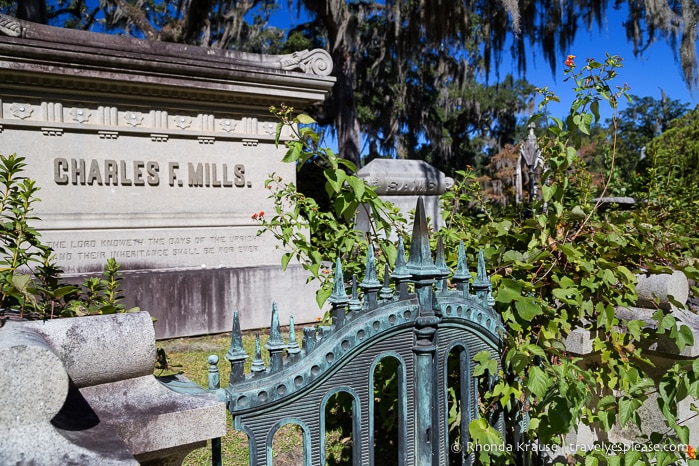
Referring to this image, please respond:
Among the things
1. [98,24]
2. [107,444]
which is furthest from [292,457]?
[98,24]

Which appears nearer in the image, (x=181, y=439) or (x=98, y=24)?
(x=181, y=439)

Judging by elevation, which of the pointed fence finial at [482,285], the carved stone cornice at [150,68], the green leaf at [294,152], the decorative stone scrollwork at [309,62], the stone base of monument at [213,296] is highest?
the decorative stone scrollwork at [309,62]

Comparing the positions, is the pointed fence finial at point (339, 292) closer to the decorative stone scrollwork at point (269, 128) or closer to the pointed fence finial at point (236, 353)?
the pointed fence finial at point (236, 353)

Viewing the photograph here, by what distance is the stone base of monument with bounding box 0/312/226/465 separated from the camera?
1149mm

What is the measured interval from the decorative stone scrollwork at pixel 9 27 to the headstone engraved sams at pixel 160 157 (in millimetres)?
20

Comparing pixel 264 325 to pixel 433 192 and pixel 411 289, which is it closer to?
pixel 433 192

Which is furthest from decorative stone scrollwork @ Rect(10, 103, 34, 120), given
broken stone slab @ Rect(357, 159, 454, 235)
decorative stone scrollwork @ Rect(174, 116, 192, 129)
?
broken stone slab @ Rect(357, 159, 454, 235)

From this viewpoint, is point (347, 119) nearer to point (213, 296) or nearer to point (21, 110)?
point (213, 296)

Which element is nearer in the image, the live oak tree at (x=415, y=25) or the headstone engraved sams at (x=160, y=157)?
the headstone engraved sams at (x=160, y=157)

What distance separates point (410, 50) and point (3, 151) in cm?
1277

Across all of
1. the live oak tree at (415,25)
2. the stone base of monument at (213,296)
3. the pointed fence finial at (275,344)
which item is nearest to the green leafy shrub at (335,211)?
the pointed fence finial at (275,344)

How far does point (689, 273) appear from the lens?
2.75m

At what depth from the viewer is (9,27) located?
5930 millimetres

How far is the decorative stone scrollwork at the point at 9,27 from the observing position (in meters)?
5.91
